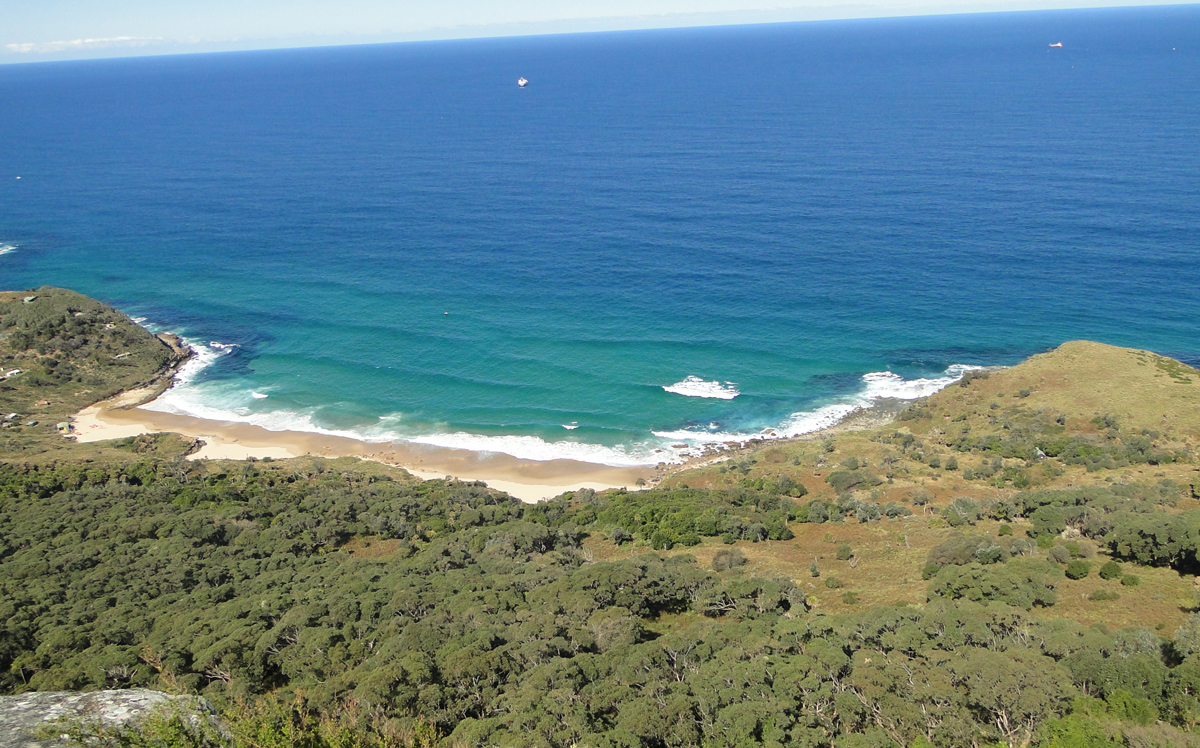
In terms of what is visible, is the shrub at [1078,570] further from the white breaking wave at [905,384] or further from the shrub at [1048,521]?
the white breaking wave at [905,384]

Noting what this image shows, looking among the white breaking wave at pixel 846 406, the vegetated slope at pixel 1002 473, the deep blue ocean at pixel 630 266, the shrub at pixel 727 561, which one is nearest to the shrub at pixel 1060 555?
the vegetated slope at pixel 1002 473

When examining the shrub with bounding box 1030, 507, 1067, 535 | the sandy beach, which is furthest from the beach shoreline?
the shrub with bounding box 1030, 507, 1067, 535

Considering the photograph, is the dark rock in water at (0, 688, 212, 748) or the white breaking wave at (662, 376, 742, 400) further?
the white breaking wave at (662, 376, 742, 400)

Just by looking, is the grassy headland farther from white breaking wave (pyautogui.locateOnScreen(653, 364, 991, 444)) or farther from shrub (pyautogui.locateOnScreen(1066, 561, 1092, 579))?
white breaking wave (pyautogui.locateOnScreen(653, 364, 991, 444))

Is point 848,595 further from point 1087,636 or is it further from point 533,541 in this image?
point 533,541

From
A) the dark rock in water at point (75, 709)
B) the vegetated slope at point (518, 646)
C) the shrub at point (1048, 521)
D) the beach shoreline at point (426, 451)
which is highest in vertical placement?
the dark rock in water at point (75, 709)

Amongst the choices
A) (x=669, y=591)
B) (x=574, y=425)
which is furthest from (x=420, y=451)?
(x=669, y=591)

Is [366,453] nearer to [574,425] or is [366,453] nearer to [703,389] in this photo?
[574,425]
